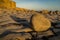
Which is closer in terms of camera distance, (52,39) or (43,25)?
(52,39)

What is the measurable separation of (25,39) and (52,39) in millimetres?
521

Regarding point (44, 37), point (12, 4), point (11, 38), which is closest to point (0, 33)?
point (11, 38)

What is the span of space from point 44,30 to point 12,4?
64.5 ft

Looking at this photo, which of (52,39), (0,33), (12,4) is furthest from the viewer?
(12,4)

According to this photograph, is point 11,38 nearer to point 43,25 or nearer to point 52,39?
point 52,39

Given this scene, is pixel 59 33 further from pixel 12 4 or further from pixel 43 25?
pixel 12 4

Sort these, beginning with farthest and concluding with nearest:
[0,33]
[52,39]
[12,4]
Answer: [12,4], [0,33], [52,39]

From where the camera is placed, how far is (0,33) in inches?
153

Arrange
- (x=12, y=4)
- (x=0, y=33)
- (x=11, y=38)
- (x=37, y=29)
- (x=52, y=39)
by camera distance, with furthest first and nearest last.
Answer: (x=12, y=4) < (x=37, y=29) < (x=0, y=33) < (x=52, y=39) < (x=11, y=38)

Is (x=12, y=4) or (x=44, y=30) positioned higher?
(x=44, y=30)

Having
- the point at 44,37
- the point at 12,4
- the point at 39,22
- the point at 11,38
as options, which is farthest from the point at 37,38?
the point at 12,4

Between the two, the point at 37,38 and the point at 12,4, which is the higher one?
the point at 37,38

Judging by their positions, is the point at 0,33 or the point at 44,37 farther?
the point at 0,33

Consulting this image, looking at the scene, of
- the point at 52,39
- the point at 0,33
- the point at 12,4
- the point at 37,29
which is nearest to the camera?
the point at 52,39
